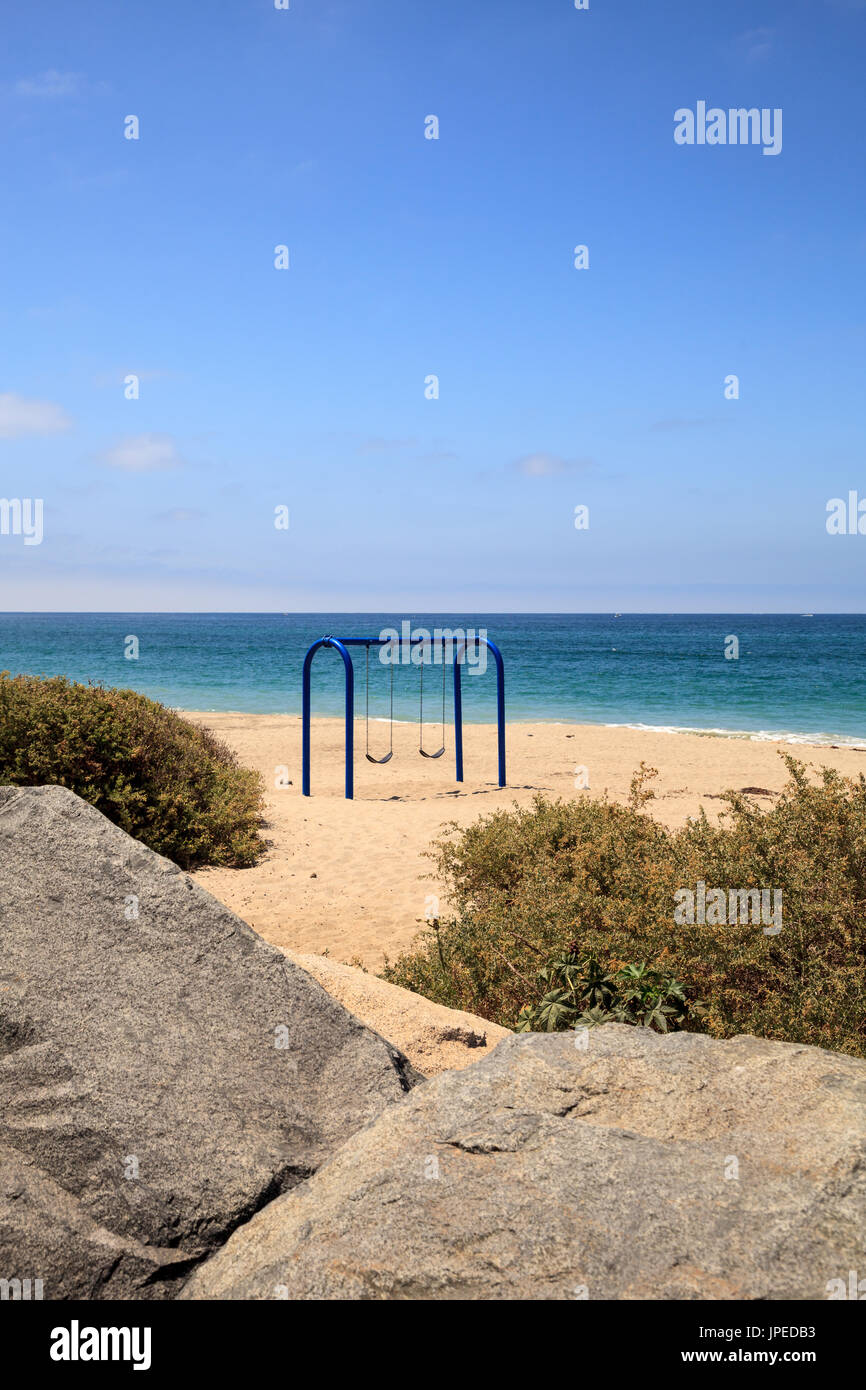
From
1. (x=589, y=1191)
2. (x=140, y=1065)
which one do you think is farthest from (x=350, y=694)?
(x=589, y=1191)

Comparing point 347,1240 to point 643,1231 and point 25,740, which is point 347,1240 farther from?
point 25,740

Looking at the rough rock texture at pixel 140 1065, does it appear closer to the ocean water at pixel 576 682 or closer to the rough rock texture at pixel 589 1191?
the rough rock texture at pixel 589 1191

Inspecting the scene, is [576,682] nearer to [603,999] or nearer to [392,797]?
[392,797]

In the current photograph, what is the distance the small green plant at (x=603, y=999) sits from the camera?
382cm

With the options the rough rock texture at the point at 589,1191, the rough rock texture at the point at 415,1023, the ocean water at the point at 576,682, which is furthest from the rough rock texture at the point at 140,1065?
the ocean water at the point at 576,682

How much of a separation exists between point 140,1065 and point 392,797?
1025 cm

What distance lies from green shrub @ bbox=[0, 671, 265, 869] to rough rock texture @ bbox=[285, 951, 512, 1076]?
3.59 metres

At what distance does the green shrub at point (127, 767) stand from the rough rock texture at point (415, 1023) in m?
3.59

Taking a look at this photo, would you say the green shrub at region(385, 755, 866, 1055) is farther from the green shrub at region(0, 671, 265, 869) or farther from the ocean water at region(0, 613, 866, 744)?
the ocean water at region(0, 613, 866, 744)

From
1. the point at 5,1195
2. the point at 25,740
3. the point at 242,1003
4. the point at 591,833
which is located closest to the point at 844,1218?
the point at 242,1003

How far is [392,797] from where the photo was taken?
42.4 ft
